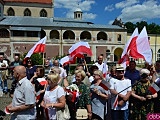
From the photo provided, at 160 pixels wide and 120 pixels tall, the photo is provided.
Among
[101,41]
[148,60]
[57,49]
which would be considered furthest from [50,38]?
[148,60]

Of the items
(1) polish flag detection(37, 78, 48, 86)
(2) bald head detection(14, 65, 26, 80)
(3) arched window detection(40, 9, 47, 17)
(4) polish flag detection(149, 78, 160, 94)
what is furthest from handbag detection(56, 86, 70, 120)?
(3) arched window detection(40, 9, 47, 17)

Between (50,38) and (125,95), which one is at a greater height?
(50,38)

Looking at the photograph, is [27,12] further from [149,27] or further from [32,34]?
[149,27]

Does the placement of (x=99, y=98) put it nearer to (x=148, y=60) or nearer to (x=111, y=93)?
(x=111, y=93)

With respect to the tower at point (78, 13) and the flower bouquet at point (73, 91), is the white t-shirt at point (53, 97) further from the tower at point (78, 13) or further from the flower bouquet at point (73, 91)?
the tower at point (78, 13)

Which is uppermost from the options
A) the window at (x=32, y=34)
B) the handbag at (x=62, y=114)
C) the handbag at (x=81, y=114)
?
the window at (x=32, y=34)

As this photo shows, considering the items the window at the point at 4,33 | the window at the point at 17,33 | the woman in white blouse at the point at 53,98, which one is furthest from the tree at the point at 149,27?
the woman in white blouse at the point at 53,98

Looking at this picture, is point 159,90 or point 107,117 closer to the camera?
point 159,90

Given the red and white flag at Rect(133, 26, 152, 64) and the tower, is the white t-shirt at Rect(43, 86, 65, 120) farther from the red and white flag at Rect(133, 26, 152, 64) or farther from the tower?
the tower

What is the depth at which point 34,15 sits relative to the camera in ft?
172

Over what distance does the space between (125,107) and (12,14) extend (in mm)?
49587

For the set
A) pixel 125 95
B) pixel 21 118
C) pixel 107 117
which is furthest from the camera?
pixel 107 117

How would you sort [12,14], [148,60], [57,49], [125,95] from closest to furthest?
[125,95] → [148,60] → [57,49] → [12,14]

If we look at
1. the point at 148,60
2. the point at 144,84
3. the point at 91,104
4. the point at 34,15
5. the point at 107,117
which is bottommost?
the point at 107,117
